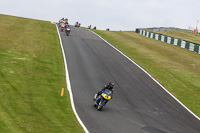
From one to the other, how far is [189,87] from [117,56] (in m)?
9.95

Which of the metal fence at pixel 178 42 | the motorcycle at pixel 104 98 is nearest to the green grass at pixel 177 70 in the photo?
the metal fence at pixel 178 42

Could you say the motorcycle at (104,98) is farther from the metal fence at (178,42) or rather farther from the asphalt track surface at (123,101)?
the metal fence at (178,42)

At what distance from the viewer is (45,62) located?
25.0m

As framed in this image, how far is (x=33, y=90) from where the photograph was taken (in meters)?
17.5

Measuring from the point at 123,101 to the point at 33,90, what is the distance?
543cm

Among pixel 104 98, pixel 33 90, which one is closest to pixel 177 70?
pixel 104 98

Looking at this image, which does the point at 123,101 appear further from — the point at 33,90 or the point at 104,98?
the point at 33,90

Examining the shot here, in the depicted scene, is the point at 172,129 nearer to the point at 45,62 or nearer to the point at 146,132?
the point at 146,132

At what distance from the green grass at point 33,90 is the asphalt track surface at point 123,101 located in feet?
3.18

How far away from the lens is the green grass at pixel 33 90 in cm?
1252

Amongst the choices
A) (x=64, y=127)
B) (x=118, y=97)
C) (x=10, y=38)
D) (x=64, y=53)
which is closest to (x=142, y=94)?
(x=118, y=97)

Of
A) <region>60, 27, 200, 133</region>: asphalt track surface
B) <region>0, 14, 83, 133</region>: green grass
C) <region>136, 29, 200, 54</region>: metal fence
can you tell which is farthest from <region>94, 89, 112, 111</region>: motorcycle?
<region>136, 29, 200, 54</region>: metal fence

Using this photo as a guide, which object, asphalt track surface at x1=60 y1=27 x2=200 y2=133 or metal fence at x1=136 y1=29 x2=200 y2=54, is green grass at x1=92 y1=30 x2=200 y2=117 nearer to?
asphalt track surface at x1=60 y1=27 x2=200 y2=133

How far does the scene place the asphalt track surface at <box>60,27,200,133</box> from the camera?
571 inches
